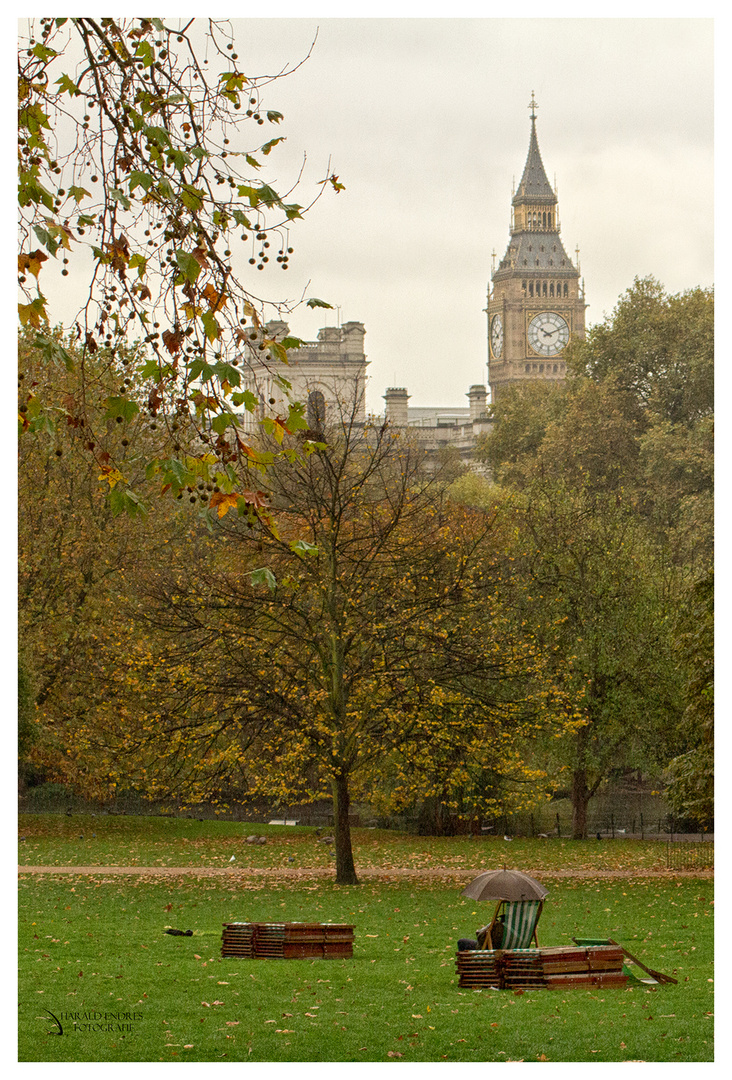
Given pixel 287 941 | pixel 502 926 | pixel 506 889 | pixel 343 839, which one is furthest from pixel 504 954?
pixel 343 839

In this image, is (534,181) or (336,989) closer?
(336,989)

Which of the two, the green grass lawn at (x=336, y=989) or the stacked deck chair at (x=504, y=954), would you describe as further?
the stacked deck chair at (x=504, y=954)

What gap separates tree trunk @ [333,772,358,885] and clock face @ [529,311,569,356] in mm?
39225

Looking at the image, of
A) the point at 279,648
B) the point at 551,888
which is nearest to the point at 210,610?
the point at 279,648

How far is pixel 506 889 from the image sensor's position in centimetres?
973

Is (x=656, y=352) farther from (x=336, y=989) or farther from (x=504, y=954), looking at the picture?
(x=336, y=989)

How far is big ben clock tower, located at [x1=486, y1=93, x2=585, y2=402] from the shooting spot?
2019 cm

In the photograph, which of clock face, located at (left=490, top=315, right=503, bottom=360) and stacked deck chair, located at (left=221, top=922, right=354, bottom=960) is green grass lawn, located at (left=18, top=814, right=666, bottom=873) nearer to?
stacked deck chair, located at (left=221, top=922, right=354, bottom=960)

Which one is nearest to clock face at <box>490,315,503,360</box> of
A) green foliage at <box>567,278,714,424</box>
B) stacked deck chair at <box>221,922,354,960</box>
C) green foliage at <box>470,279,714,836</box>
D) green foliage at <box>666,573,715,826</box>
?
green foliage at <box>470,279,714,836</box>

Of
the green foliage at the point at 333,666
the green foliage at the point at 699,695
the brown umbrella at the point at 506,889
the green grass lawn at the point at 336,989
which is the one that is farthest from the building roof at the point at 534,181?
the green grass lawn at the point at 336,989

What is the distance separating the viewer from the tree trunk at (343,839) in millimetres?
15982

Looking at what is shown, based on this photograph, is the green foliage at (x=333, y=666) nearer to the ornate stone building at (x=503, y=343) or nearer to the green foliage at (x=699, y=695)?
the ornate stone building at (x=503, y=343)

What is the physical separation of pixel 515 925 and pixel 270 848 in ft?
40.3

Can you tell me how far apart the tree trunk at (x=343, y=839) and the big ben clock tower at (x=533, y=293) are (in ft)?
26.4
